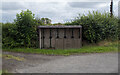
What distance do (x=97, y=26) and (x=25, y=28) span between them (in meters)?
5.43

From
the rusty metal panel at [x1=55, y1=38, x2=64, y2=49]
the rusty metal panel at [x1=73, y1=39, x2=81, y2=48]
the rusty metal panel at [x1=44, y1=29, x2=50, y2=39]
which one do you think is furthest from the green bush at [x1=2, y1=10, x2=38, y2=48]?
the rusty metal panel at [x1=73, y1=39, x2=81, y2=48]

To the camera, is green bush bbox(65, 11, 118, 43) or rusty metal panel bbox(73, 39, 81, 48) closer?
rusty metal panel bbox(73, 39, 81, 48)

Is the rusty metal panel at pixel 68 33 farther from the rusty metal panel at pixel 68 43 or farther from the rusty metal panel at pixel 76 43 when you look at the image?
the rusty metal panel at pixel 76 43

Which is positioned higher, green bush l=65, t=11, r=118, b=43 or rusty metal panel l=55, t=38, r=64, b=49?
green bush l=65, t=11, r=118, b=43

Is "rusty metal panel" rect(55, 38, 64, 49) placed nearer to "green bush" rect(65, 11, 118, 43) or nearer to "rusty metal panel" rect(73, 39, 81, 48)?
"rusty metal panel" rect(73, 39, 81, 48)

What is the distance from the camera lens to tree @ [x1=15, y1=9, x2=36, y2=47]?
36.3 ft

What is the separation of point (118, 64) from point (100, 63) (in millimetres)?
757

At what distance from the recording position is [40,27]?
1105 centimetres

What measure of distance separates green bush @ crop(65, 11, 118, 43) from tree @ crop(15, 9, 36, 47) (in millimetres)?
3090

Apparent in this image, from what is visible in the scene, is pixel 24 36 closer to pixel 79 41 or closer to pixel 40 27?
pixel 40 27

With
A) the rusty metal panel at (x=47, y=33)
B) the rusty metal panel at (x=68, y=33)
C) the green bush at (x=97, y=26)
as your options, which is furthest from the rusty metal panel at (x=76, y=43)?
the rusty metal panel at (x=47, y=33)

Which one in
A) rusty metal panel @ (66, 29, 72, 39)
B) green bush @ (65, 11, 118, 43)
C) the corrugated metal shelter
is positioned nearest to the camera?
the corrugated metal shelter

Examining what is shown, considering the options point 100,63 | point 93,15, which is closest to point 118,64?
point 100,63

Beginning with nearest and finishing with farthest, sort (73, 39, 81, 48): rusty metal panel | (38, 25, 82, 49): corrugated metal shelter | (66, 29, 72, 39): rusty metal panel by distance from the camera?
(73, 39, 81, 48): rusty metal panel → (38, 25, 82, 49): corrugated metal shelter → (66, 29, 72, 39): rusty metal panel
